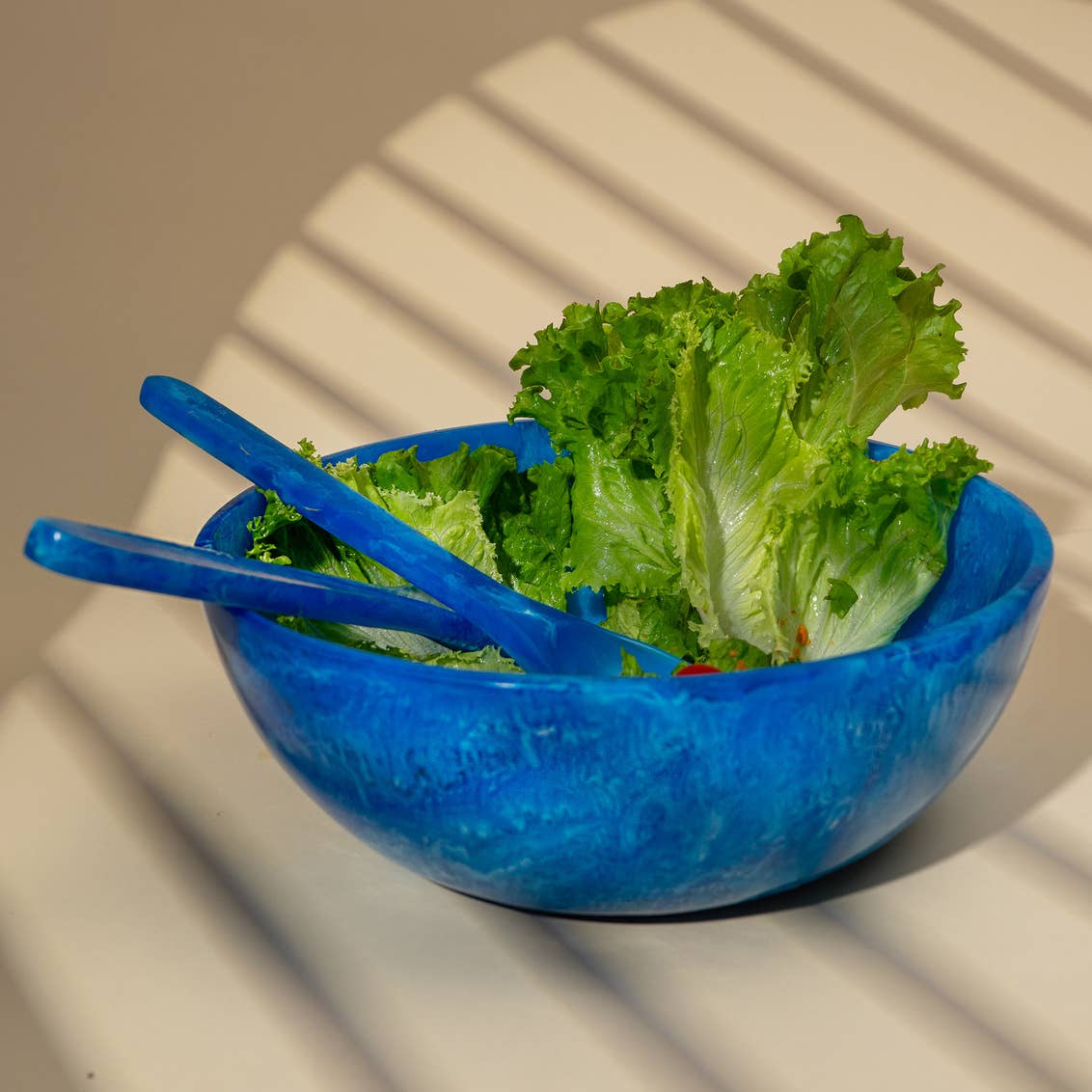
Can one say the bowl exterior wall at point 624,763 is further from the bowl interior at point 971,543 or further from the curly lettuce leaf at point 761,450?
the curly lettuce leaf at point 761,450

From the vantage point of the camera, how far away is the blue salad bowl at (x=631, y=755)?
1.25 m

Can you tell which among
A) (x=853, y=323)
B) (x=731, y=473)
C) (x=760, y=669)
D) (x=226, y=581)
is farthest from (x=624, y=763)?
(x=853, y=323)

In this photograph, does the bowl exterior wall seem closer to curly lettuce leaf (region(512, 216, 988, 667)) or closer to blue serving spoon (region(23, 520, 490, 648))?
blue serving spoon (region(23, 520, 490, 648))

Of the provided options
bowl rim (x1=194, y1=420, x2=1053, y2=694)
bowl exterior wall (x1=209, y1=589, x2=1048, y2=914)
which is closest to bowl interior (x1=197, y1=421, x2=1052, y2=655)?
bowl rim (x1=194, y1=420, x2=1053, y2=694)

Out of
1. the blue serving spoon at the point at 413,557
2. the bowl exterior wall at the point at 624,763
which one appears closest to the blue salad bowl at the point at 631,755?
the bowl exterior wall at the point at 624,763

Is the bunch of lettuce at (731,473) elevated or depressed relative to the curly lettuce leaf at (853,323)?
depressed

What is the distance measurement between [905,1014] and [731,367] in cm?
73

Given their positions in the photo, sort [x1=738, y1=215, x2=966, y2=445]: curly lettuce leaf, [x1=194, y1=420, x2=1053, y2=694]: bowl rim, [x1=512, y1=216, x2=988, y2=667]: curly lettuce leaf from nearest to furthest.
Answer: [x1=194, y1=420, x2=1053, y2=694]: bowl rim < [x1=512, y1=216, x2=988, y2=667]: curly lettuce leaf < [x1=738, y1=215, x2=966, y2=445]: curly lettuce leaf

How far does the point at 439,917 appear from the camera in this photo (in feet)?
5.20

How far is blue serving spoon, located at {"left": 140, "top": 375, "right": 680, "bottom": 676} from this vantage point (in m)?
1.61

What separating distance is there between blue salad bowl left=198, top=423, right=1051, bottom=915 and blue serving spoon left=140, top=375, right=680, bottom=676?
0.81 ft

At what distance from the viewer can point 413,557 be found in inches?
64.8

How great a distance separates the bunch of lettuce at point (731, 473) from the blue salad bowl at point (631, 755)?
0.85 feet

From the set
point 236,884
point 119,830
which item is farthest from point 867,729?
point 119,830
